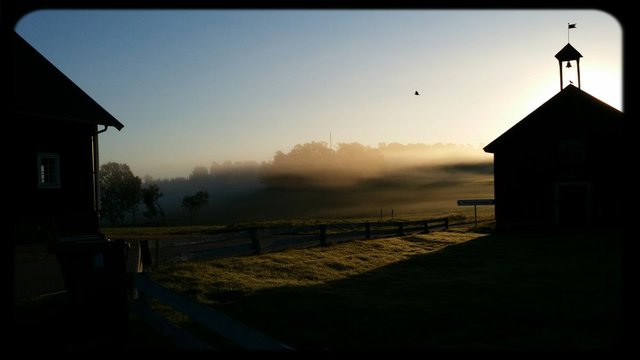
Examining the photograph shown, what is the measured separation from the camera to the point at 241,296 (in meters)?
10.3

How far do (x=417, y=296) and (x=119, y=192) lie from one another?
104714 millimetres

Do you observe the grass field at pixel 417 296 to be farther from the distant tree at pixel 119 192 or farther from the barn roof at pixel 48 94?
the distant tree at pixel 119 192

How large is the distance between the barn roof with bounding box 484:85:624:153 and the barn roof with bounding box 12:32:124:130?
20110 millimetres

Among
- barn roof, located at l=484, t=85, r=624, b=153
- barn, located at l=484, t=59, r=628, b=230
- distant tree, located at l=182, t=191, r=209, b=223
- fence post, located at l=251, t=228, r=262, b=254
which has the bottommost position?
distant tree, located at l=182, t=191, r=209, b=223

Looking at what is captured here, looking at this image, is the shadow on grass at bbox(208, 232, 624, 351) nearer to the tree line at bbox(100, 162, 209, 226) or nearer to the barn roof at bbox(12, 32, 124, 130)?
the barn roof at bbox(12, 32, 124, 130)

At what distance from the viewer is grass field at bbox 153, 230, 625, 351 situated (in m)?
7.29

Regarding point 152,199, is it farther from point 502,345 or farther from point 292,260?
point 502,345

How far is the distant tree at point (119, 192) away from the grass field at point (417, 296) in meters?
96.1

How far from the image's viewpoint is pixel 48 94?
21656 mm

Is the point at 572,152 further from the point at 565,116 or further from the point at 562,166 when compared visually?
the point at 565,116

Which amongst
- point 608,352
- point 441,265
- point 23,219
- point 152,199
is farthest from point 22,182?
point 152,199

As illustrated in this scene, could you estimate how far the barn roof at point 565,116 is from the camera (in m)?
26.6

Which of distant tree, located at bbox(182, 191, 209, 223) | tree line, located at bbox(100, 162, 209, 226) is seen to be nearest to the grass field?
tree line, located at bbox(100, 162, 209, 226)

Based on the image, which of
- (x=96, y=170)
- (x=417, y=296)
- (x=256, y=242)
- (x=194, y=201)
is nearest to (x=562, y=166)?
(x=256, y=242)
